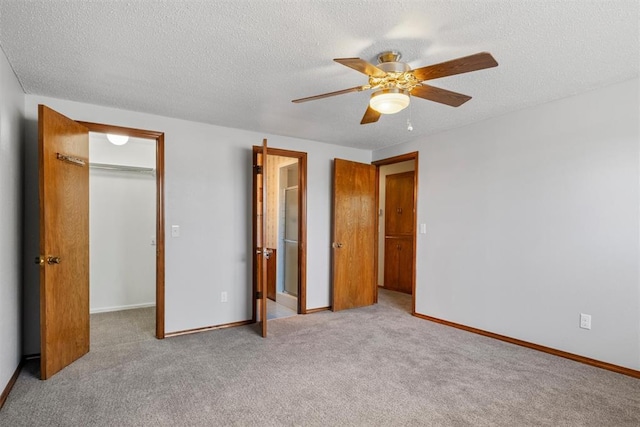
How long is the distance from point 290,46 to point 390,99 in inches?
→ 27.5

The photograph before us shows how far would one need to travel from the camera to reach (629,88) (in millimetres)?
2594

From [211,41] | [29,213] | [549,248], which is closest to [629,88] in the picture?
[549,248]

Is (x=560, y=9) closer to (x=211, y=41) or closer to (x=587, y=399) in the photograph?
(x=211, y=41)

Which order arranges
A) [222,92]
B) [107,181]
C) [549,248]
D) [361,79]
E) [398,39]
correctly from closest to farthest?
[398,39] < [361,79] < [222,92] < [549,248] < [107,181]

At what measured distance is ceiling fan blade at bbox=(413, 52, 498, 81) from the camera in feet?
5.41

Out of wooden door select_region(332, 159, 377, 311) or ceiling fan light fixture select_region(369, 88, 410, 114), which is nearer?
ceiling fan light fixture select_region(369, 88, 410, 114)

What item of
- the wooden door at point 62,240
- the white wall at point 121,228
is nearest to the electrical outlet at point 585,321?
the wooden door at point 62,240

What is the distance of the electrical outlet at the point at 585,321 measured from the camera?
109 inches

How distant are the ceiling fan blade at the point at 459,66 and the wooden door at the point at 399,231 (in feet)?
12.5

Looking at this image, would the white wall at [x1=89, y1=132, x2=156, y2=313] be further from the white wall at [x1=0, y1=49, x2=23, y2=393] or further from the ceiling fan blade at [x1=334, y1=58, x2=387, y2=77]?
the ceiling fan blade at [x1=334, y1=58, x2=387, y2=77]

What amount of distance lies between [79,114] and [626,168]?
4.68 meters

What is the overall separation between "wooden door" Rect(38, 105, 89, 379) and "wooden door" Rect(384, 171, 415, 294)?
452 centimetres

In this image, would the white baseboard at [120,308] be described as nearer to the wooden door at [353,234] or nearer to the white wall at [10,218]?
the white wall at [10,218]

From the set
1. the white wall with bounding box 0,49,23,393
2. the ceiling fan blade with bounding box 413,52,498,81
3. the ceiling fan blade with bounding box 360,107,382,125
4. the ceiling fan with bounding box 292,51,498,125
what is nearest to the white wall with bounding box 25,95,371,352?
the white wall with bounding box 0,49,23,393
